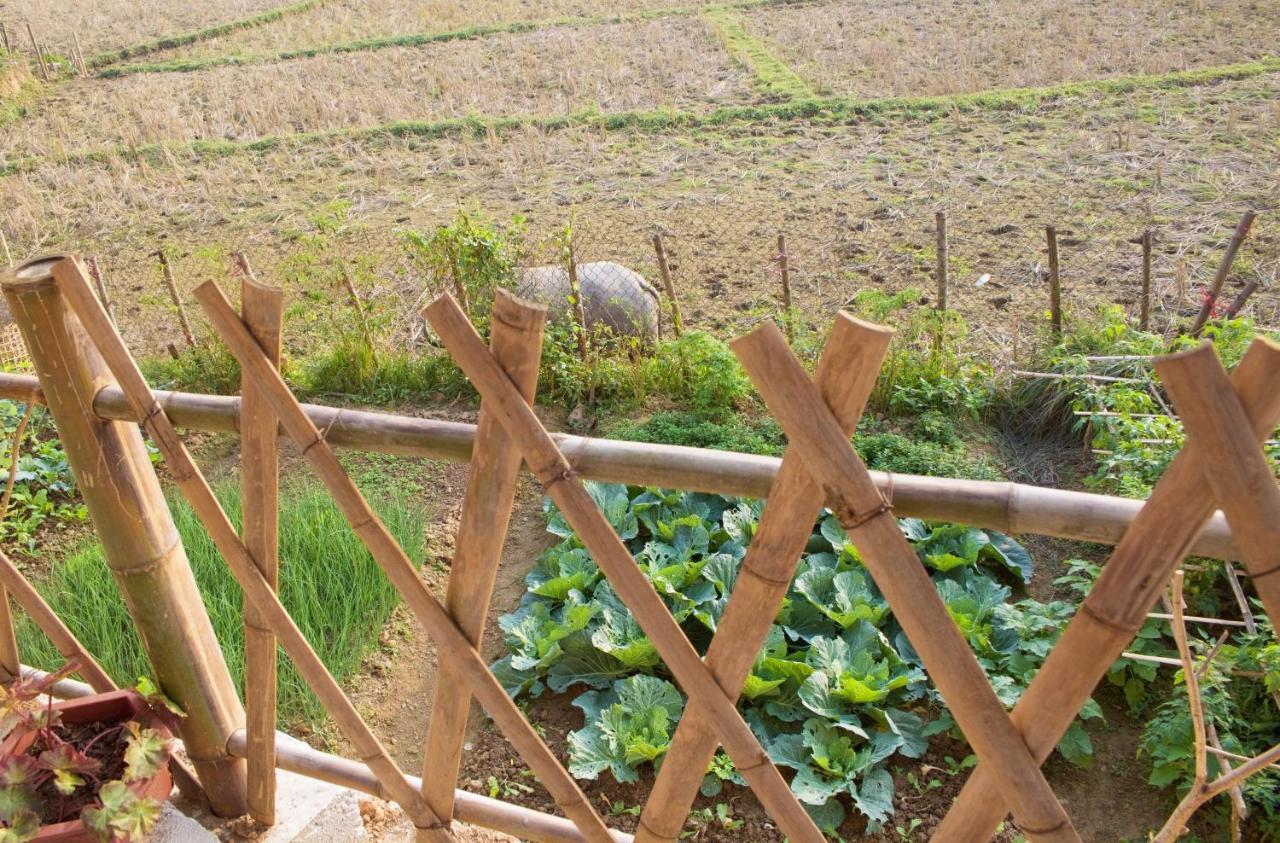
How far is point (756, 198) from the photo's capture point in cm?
776

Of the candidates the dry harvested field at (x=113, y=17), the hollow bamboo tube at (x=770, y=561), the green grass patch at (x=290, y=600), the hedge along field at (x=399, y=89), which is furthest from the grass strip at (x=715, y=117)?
the hollow bamboo tube at (x=770, y=561)

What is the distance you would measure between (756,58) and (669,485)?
1103 cm

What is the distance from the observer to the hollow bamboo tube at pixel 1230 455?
103 cm

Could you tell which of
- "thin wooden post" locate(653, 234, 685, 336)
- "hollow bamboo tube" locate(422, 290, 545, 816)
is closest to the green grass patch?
"hollow bamboo tube" locate(422, 290, 545, 816)

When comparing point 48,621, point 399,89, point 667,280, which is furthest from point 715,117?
point 48,621

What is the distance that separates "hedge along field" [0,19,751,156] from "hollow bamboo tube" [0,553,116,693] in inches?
A: 351

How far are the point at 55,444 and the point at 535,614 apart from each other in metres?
2.83

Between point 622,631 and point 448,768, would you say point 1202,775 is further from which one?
point 622,631

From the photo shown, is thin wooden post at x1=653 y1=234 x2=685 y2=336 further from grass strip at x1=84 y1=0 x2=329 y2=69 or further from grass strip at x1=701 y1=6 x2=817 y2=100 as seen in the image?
grass strip at x1=84 y1=0 x2=329 y2=69

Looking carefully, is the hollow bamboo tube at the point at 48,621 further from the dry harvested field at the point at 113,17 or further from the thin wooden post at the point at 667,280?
the dry harvested field at the point at 113,17

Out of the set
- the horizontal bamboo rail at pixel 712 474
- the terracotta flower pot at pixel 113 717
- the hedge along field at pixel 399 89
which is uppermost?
the hedge along field at pixel 399 89

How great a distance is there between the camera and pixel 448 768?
6.20 feet

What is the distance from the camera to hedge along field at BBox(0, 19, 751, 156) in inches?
423

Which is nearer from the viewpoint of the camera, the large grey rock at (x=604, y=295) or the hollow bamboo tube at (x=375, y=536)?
the hollow bamboo tube at (x=375, y=536)
